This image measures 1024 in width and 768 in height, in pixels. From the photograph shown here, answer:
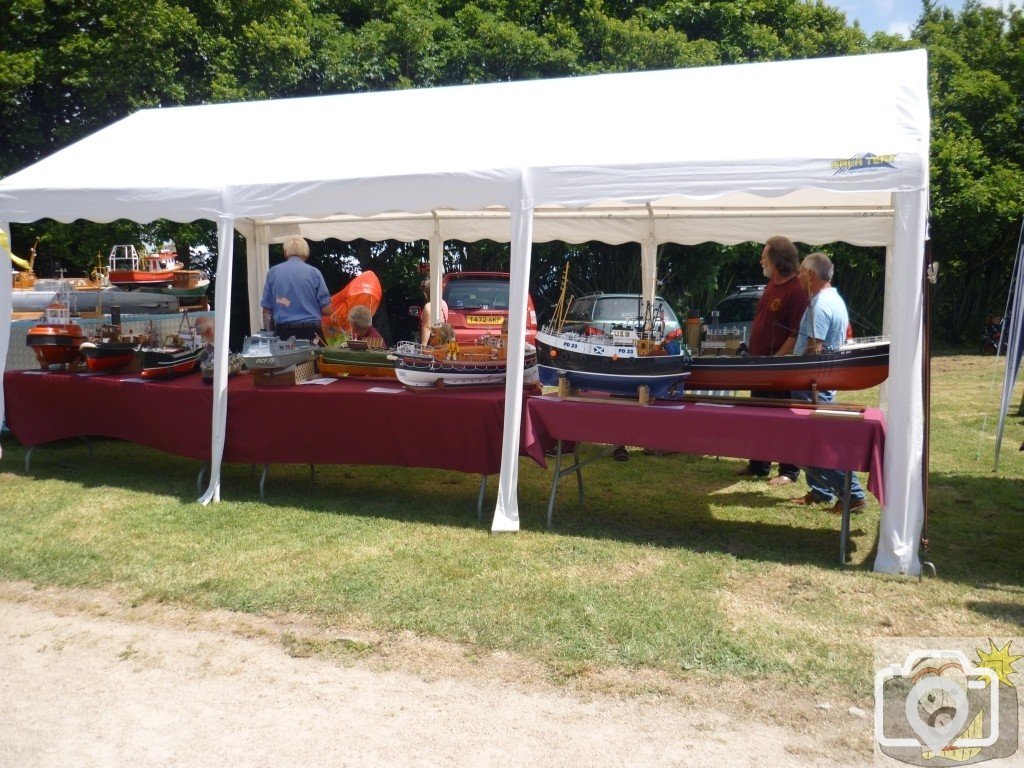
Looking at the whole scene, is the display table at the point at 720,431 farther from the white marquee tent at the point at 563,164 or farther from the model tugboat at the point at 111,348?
the model tugboat at the point at 111,348

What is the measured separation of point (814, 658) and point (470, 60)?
13.4 meters

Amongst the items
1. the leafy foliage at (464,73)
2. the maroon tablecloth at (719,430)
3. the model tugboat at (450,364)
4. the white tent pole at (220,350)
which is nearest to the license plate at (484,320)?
the model tugboat at (450,364)

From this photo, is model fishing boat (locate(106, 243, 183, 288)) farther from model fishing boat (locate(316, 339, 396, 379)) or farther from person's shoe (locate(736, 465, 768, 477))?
person's shoe (locate(736, 465, 768, 477))

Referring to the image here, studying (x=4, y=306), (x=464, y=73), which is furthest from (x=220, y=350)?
(x=464, y=73)

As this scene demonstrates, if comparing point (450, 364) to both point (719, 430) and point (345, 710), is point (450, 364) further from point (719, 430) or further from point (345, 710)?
point (345, 710)

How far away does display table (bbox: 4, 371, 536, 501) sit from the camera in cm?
595

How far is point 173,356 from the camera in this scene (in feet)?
23.2

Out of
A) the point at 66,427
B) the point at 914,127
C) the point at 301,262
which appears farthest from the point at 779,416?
the point at 66,427

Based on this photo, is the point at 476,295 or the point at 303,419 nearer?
the point at 303,419

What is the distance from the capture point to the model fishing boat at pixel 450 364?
614 cm

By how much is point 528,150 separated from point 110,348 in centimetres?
401

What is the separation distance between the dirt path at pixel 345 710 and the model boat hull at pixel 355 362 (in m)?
2.77

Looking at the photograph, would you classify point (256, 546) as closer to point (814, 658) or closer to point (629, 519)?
point (629, 519)

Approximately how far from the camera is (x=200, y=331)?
24.1ft
